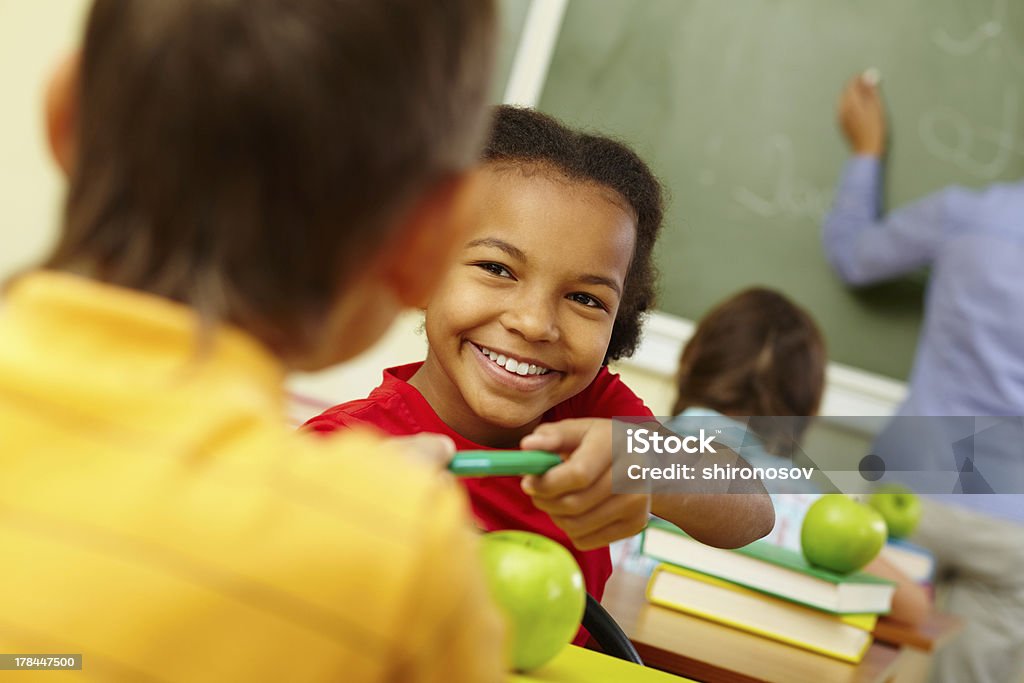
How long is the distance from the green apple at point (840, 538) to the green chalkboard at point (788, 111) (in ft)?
4.28

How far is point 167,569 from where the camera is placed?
1.30ft

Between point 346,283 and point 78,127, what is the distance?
0.41 feet

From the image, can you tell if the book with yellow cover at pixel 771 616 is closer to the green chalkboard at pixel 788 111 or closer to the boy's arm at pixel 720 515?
the boy's arm at pixel 720 515

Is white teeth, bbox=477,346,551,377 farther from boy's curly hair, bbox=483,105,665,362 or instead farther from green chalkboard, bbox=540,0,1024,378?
green chalkboard, bbox=540,0,1024,378

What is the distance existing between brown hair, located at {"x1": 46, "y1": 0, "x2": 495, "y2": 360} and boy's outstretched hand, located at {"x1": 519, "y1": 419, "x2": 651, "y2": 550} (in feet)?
1.00

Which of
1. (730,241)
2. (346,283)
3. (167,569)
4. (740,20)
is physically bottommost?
(167,569)

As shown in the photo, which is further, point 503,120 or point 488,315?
point 503,120

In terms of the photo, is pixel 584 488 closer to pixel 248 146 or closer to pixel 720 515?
pixel 720 515

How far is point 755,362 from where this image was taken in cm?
213

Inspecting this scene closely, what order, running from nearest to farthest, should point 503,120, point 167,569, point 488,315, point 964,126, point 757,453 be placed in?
point 167,569, point 488,315, point 503,120, point 757,453, point 964,126

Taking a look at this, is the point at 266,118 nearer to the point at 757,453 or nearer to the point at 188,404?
the point at 188,404

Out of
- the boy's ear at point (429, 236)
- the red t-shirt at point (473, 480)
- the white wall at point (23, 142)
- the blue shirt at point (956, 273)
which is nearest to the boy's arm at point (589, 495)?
the red t-shirt at point (473, 480)

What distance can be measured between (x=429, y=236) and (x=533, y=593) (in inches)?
10.3

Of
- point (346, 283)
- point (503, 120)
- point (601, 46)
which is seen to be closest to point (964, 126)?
point (601, 46)
